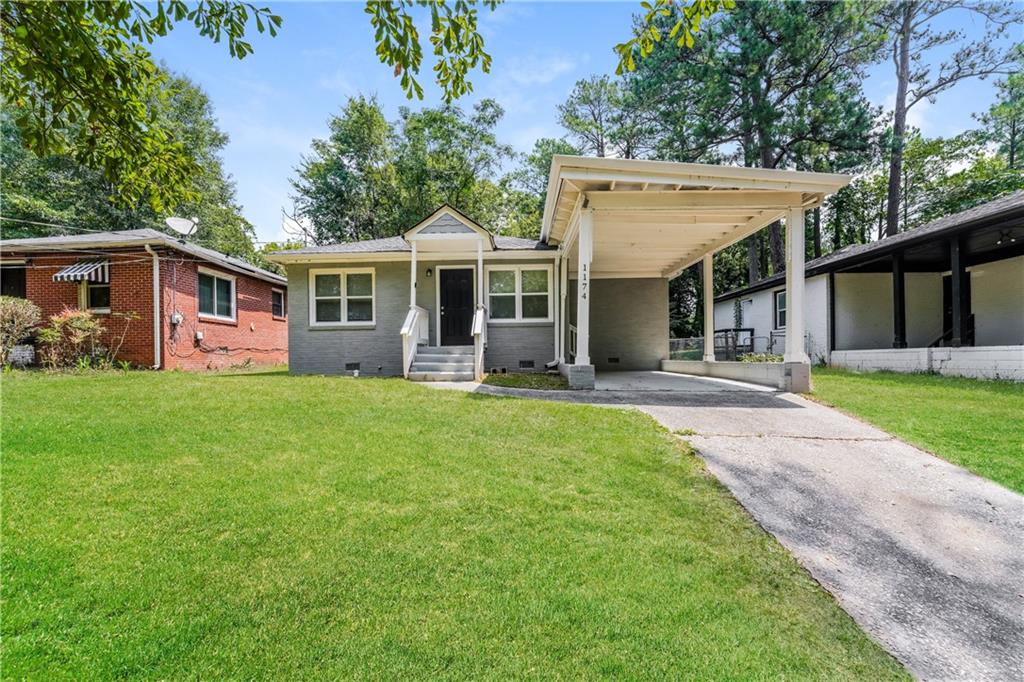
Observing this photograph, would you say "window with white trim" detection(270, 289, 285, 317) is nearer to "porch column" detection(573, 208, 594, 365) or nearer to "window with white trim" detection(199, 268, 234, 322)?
"window with white trim" detection(199, 268, 234, 322)

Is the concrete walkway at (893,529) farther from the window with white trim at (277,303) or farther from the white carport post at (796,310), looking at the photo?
the window with white trim at (277,303)

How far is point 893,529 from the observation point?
304cm

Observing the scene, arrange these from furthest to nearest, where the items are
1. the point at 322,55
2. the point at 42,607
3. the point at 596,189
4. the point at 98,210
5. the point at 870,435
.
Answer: the point at 98,210 → the point at 596,189 → the point at 322,55 → the point at 870,435 → the point at 42,607

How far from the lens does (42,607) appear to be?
6.71 ft

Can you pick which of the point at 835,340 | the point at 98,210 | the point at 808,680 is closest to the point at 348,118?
the point at 98,210

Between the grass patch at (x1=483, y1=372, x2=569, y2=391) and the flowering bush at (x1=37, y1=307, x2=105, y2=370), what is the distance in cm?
900

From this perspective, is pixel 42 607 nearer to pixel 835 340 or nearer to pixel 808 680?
pixel 808 680

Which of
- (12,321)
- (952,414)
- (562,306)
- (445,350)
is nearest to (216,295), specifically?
(12,321)

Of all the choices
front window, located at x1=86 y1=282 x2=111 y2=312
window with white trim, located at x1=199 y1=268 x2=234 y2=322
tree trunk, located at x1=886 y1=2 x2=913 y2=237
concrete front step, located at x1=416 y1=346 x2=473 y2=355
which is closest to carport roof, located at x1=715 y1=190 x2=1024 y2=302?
tree trunk, located at x1=886 y1=2 x2=913 y2=237

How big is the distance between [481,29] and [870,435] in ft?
18.3

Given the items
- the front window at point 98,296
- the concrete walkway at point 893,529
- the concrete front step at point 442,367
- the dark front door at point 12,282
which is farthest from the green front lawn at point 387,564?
the dark front door at point 12,282

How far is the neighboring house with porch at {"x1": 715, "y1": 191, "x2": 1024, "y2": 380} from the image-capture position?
9.78 metres

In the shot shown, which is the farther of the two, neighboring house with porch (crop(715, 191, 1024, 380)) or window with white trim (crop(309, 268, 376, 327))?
window with white trim (crop(309, 268, 376, 327))

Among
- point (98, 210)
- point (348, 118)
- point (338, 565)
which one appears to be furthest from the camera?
point (348, 118)
